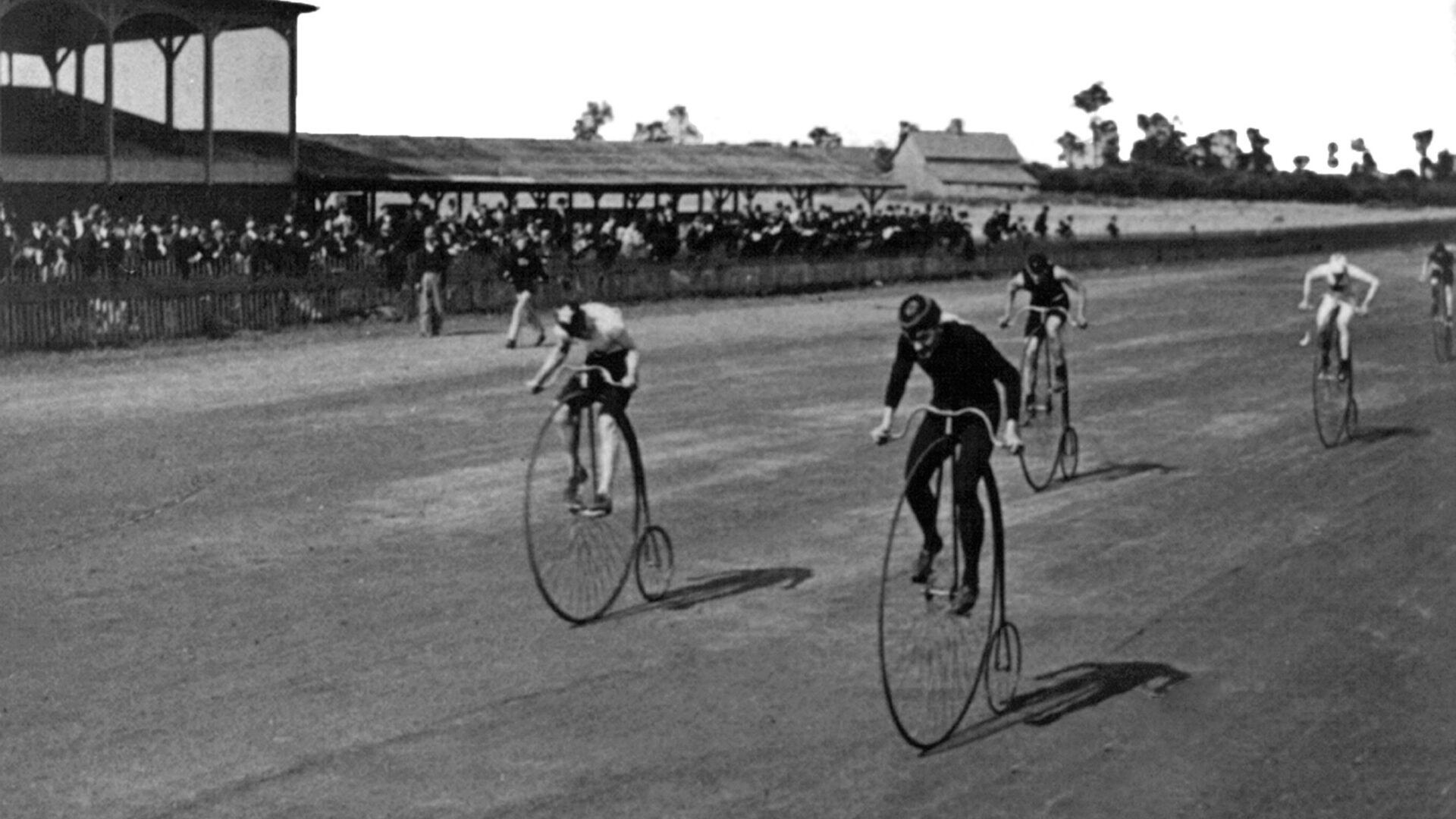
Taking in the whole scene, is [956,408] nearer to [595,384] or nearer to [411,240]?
[595,384]

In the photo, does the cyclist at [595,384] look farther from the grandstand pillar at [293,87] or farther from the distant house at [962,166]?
the distant house at [962,166]

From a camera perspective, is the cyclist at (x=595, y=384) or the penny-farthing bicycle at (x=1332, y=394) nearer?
the cyclist at (x=595, y=384)

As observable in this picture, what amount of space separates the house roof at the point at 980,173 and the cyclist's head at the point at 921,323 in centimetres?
10560

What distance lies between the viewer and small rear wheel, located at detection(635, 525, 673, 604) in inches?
517

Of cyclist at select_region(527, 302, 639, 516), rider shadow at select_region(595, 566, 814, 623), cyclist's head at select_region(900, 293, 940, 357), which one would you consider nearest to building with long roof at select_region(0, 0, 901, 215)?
rider shadow at select_region(595, 566, 814, 623)

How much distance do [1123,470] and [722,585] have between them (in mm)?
7288

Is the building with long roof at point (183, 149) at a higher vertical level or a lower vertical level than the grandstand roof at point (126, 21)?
lower

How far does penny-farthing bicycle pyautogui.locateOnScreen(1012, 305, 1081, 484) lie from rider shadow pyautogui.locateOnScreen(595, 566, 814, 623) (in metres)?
4.14

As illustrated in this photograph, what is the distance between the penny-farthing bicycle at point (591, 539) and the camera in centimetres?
1253

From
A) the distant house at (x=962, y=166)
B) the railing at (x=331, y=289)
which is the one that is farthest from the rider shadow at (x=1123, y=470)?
the distant house at (x=962, y=166)

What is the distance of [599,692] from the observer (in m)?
10.8

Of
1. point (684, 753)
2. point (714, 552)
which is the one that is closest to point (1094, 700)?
point (684, 753)

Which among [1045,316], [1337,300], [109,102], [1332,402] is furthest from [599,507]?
[109,102]

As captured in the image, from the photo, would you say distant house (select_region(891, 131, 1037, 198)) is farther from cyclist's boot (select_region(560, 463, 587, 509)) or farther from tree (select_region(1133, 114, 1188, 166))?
cyclist's boot (select_region(560, 463, 587, 509))
